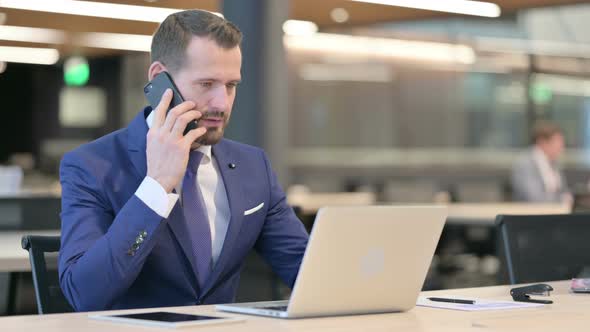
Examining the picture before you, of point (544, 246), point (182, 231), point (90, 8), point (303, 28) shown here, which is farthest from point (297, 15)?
point (182, 231)

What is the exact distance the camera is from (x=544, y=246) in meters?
3.19

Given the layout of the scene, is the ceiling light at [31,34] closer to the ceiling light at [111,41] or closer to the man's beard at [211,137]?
the ceiling light at [111,41]

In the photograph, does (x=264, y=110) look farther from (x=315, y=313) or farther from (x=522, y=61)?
(x=522, y=61)

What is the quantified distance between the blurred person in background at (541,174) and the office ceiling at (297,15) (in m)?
1.94

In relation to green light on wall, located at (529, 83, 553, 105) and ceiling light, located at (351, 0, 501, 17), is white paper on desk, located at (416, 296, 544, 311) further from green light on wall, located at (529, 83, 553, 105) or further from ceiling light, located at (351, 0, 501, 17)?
green light on wall, located at (529, 83, 553, 105)

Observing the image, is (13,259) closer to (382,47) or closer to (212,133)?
(212,133)

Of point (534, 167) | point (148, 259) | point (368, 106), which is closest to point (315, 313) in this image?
point (148, 259)

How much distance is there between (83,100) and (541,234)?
1103 centimetres

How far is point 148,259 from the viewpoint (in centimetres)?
240

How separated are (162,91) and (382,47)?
11297 mm

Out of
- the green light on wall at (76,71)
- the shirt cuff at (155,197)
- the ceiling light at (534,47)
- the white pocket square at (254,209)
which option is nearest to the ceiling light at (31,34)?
the green light on wall at (76,71)

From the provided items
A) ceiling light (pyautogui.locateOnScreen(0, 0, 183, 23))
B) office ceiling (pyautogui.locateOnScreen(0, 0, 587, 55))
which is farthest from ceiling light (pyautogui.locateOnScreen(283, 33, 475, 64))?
ceiling light (pyautogui.locateOnScreen(0, 0, 183, 23))

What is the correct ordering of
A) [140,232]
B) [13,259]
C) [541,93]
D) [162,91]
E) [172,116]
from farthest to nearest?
1. [541,93]
2. [13,259]
3. [162,91]
4. [172,116]
5. [140,232]

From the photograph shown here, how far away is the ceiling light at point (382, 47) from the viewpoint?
13.0 meters
